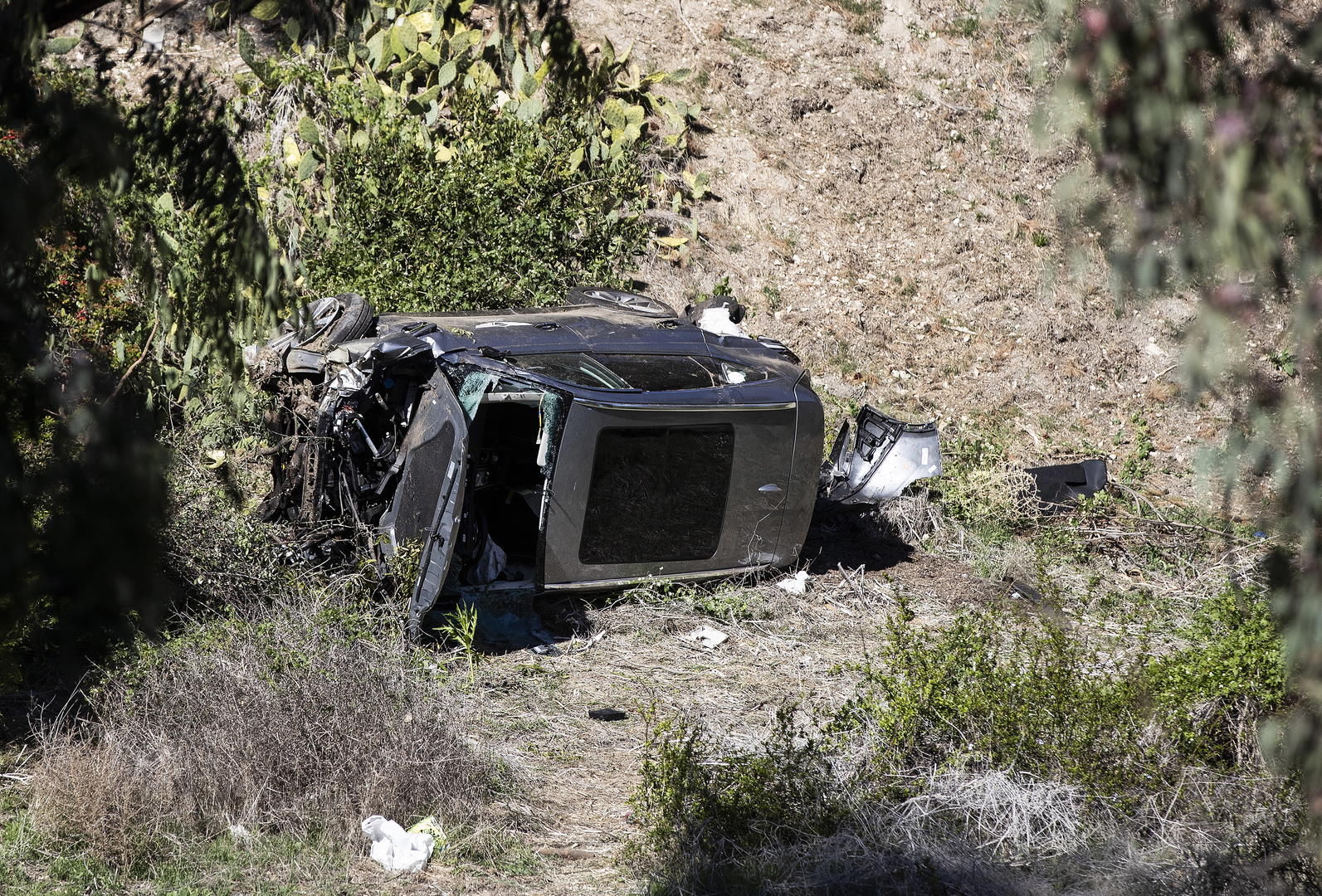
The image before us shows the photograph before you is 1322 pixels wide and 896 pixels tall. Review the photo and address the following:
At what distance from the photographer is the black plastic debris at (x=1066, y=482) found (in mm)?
10609

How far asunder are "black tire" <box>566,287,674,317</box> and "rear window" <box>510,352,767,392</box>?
107cm

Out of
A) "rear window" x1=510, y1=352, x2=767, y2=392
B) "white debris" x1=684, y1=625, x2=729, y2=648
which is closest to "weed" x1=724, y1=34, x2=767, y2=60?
"rear window" x1=510, y1=352, x2=767, y2=392

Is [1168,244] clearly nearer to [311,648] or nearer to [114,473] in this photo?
[114,473]

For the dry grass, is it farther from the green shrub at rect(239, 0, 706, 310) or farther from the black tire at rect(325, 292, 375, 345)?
the green shrub at rect(239, 0, 706, 310)

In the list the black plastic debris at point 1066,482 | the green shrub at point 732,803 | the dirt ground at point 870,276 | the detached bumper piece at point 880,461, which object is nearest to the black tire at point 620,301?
the detached bumper piece at point 880,461

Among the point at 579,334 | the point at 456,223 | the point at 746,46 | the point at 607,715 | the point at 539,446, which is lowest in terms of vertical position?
the point at 607,715

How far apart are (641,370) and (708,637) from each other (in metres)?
1.83

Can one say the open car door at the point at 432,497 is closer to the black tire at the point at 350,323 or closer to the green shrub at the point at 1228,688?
the black tire at the point at 350,323

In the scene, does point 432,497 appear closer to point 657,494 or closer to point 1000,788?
point 657,494

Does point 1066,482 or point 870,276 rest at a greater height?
point 870,276

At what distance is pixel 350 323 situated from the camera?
301 inches

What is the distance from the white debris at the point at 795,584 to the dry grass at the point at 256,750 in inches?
130

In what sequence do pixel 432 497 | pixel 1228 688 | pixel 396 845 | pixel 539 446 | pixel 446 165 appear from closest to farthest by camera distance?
1. pixel 396 845
2. pixel 1228 688
3. pixel 432 497
4. pixel 539 446
5. pixel 446 165

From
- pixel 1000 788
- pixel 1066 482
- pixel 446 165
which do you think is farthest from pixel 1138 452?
pixel 1000 788
